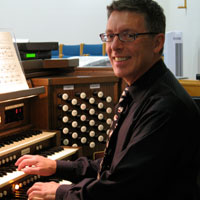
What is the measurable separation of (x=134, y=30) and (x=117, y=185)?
661mm

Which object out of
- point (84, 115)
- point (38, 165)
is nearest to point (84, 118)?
point (84, 115)

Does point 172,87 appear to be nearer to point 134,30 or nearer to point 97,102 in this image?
point 134,30

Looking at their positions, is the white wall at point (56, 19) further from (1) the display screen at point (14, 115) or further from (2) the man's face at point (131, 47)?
(2) the man's face at point (131, 47)

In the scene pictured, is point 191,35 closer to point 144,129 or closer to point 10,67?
point 10,67

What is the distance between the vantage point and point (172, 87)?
1.42 meters

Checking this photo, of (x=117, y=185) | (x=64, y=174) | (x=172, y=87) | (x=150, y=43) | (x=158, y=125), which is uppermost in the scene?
(x=150, y=43)

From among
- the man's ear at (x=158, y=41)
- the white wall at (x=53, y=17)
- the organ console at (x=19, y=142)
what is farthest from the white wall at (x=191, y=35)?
the man's ear at (x=158, y=41)

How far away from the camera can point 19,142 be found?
2.19m

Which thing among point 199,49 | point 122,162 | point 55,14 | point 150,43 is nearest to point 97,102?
point 150,43

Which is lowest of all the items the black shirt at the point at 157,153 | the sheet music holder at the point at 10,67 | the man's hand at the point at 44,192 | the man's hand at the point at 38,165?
the man's hand at the point at 44,192

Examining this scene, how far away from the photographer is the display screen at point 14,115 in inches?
91.0

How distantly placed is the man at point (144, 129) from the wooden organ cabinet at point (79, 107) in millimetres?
958

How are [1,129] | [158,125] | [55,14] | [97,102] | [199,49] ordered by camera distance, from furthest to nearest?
[55,14] → [199,49] → [97,102] → [1,129] → [158,125]

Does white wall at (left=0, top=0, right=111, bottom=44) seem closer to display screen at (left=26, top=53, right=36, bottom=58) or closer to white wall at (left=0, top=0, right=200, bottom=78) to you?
white wall at (left=0, top=0, right=200, bottom=78)
